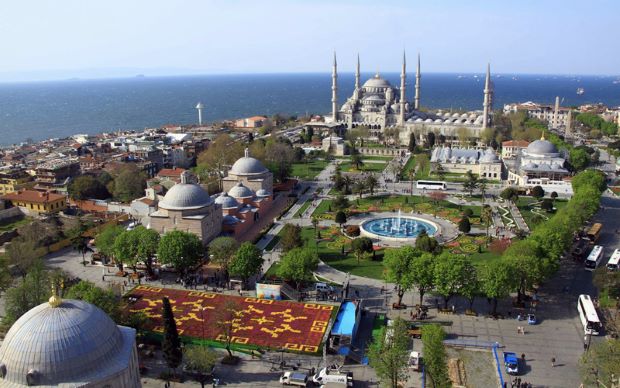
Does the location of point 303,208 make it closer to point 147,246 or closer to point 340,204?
point 340,204

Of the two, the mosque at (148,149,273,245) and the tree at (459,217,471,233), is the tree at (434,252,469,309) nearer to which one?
Result: the tree at (459,217,471,233)

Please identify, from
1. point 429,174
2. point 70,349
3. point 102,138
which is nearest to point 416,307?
point 70,349

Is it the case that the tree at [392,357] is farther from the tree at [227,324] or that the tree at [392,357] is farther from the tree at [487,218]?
the tree at [487,218]

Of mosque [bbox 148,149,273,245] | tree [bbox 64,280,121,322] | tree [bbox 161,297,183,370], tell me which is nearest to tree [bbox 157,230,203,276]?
mosque [bbox 148,149,273,245]

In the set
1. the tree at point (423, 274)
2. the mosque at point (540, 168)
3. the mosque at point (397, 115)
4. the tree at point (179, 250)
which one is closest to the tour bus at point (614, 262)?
the tree at point (423, 274)

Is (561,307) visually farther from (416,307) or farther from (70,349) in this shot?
(70,349)

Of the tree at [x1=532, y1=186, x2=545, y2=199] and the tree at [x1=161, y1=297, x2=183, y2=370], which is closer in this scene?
the tree at [x1=161, y1=297, x2=183, y2=370]

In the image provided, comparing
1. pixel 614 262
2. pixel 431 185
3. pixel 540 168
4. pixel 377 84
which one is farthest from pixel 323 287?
pixel 377 84

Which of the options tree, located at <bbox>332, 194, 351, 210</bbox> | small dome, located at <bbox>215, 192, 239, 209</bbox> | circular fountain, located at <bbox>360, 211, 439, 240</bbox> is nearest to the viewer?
circular fountain, located at <bbox>360, 211, 439, 240</bbox>
